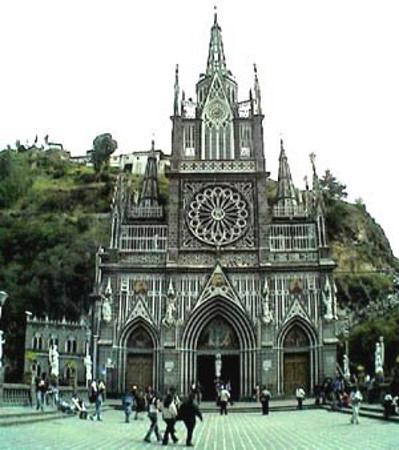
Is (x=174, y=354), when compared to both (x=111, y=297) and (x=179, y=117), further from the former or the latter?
(x=179, y=117)

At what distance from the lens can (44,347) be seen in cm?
6494

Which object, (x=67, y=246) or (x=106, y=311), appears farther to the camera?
(x=67, y=246)

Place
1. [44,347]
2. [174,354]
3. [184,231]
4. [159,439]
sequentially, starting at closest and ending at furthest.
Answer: [159,439] < [174,354] < [184,231] < [44,347]

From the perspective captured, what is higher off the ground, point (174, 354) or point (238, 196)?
point (238, 196)

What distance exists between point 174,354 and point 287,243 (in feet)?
35.6

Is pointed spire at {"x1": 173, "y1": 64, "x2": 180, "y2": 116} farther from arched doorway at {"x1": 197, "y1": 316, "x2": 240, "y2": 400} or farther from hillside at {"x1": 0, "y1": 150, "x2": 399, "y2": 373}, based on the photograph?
hillside at {"x1": 0, "y1": 150, "x2": 399, "y2": 373}

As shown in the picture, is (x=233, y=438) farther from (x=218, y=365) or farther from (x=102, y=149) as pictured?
(x=102, y=149)

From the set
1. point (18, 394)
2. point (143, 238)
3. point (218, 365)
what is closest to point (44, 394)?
point (18, 394)

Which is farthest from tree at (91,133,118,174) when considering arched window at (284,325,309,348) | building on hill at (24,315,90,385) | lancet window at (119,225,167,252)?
arched window at (284,325,309,348)

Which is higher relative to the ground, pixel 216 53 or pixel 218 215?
pixel 216 53

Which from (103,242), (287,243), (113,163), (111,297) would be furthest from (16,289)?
(113,163)

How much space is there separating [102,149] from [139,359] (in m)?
82.9

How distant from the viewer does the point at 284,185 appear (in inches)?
2131

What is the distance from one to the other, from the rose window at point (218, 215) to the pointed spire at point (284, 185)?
5201 millimetres
